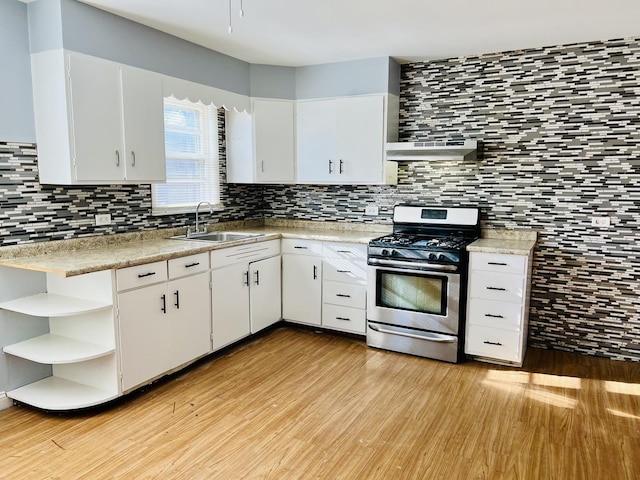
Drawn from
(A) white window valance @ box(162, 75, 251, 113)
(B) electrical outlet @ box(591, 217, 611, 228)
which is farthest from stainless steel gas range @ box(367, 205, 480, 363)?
(A) white window valance @ box(162, 75, 251, 113)

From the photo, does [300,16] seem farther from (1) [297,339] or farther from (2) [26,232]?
(1) [297,339]

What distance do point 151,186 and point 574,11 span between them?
131 inches

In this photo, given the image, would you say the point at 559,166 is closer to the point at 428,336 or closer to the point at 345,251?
the point at 428,336

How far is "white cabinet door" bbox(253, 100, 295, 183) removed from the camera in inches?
175

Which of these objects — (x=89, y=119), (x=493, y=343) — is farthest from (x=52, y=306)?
(x=493, y=343)

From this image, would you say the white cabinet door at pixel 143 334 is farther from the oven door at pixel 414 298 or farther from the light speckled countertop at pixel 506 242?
the light speckled countertop at pixel 506 242

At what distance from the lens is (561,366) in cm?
358

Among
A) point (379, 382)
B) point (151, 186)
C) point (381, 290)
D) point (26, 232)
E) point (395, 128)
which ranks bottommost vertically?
point (379, 382)

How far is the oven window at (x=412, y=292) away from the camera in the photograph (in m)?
3.62

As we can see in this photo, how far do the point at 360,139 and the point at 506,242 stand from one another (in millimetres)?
1575

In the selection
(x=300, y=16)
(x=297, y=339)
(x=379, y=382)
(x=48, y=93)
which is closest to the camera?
(x=48, y=93)

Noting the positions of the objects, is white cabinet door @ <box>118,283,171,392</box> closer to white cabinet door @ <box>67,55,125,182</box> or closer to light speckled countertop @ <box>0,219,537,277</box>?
light speckled countertop @ <box>0,219,537,277</box>

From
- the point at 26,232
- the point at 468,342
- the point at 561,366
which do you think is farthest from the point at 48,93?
the point at 561,366

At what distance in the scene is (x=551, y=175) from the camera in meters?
3.81
